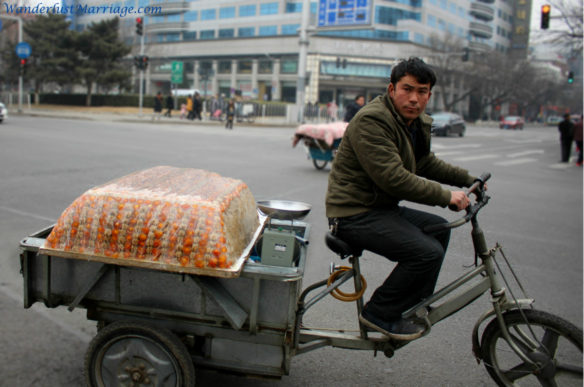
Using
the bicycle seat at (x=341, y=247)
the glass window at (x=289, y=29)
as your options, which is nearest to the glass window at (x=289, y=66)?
the glass window at (x=289, y=29)

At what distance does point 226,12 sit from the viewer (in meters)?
Result: 72.4

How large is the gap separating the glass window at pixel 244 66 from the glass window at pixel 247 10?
5980mm

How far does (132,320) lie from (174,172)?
3.04ft

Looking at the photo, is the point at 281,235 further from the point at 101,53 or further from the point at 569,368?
the point at 101,53

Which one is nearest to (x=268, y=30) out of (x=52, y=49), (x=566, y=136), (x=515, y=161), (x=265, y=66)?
(x=265, y=66)

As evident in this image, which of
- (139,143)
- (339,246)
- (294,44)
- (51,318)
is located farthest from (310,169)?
(294,44)

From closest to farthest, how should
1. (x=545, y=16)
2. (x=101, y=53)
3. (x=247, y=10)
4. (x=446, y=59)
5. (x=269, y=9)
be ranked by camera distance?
(x=545, y=16) < (x=101, y=53) < (x=446, y=59) < (x=269, y=9) < (x=247, y=10)

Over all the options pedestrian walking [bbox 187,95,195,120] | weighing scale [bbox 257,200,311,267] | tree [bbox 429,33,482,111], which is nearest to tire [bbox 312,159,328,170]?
weighing scale [bbox 257,200,311,267]

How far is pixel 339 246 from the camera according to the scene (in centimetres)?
275

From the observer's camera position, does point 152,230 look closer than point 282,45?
Yes

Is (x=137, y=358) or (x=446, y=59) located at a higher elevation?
(x=446, y=59)

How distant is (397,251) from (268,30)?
70796 millimetres

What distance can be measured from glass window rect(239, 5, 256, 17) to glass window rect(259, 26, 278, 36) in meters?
2.45

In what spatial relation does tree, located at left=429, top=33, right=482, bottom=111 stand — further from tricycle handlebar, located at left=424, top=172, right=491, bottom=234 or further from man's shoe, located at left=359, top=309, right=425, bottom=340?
man's shoe, located at left=359, top=309, right=425, bottom=340
